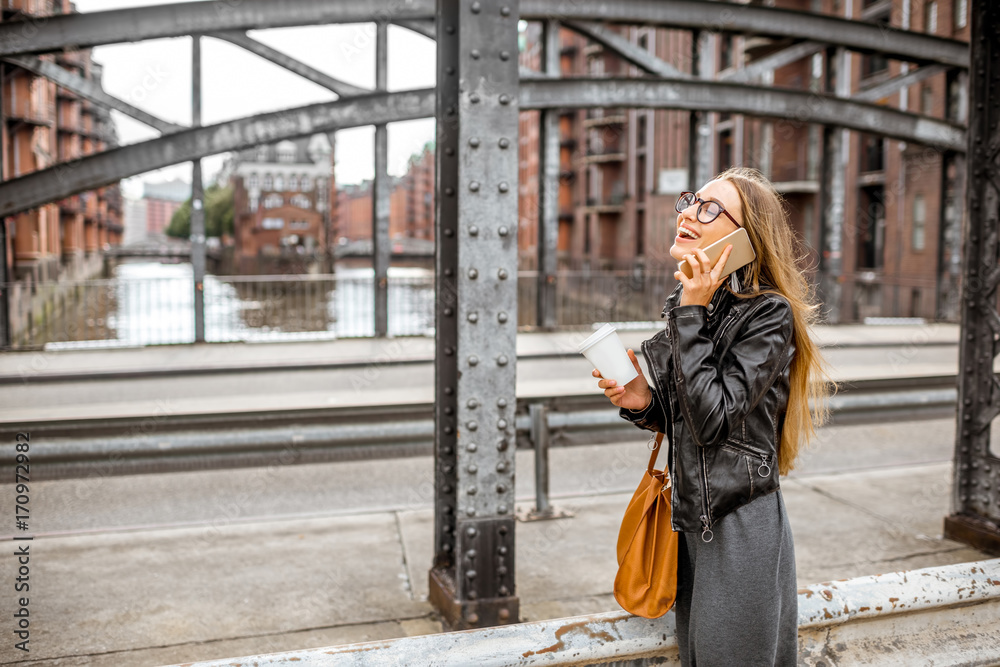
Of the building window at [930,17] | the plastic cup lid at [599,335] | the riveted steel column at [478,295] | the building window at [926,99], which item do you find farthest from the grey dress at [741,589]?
the building window at [926,99]

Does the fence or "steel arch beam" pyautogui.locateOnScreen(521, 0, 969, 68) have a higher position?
"steel arch beam" pyautogui.locateOnScreen(521, 0, 969, 68)

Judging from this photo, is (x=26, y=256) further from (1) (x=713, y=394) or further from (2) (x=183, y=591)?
(1) (x=713, y=394)

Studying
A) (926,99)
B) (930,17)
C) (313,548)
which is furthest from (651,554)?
(926,99)

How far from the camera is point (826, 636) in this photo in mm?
2785

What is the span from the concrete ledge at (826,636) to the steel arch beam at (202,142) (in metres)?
13.4

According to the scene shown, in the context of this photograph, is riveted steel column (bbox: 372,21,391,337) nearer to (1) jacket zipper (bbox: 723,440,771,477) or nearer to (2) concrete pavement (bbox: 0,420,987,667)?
(2) concrete pavement (bbox: 0,420,987,667)

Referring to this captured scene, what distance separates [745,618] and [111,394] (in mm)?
10110

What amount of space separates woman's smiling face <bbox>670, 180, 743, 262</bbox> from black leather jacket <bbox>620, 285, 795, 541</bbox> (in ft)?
0.54

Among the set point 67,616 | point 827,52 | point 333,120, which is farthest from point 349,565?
point 827,52

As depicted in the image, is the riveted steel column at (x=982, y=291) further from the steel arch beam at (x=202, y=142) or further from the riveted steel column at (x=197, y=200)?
the riveted steel column at (x=197, y=200)

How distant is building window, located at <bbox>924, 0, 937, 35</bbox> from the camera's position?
1024 inches

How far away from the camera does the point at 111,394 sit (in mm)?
10578

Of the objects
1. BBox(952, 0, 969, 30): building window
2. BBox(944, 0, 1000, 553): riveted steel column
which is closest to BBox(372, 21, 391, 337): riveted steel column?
BBox(944, 0, 1000, 553): riveted steel column

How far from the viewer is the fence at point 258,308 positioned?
16.8 meters
